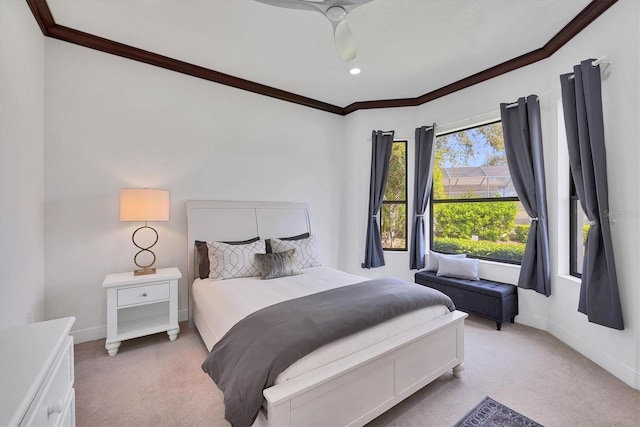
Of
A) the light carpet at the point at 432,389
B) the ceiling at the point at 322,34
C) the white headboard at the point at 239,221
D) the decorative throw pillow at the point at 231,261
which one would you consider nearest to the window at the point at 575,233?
the light carpet at the point at 432,389

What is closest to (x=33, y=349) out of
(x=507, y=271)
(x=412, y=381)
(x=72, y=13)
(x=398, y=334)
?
(x=398, y=334)

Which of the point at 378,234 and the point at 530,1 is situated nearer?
the point at 530,1

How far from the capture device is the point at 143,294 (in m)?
2.64

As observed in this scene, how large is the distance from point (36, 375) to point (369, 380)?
58.6 inches

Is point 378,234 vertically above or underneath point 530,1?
underneath

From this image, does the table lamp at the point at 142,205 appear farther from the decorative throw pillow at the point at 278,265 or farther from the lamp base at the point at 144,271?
the decorative throw pillow at the point at 278,265

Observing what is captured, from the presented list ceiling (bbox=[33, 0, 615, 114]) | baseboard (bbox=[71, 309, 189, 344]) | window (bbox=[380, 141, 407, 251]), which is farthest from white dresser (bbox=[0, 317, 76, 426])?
window (bbox=[380, 141, 407, 251])

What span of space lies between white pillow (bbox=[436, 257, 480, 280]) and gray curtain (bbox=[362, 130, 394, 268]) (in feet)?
3.03

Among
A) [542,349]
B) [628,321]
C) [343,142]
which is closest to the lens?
[628,321]

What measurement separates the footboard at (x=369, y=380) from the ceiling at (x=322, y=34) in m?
2.56

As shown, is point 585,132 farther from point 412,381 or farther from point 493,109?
point 412,381

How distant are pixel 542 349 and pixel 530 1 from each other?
3056 mm

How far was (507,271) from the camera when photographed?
134 inches

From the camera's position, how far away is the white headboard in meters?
3.23
